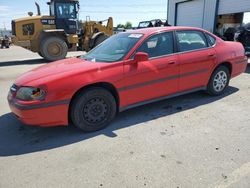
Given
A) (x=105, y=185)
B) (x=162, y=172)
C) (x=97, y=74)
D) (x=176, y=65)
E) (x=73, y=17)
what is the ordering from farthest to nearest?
(x=73, y=17) < (x=176, y=65) < (x=97, y=74) < (x=162, y=172) < (x=105, y=185)

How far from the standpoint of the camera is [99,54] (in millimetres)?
4375

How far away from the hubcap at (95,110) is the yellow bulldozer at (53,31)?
8898 mm

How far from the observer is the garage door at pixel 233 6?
14156 millimetres

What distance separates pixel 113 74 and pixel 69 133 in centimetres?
118

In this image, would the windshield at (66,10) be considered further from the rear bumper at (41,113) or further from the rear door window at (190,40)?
the rear bumper at (41,113)

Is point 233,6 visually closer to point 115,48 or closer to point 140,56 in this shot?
point 115,48

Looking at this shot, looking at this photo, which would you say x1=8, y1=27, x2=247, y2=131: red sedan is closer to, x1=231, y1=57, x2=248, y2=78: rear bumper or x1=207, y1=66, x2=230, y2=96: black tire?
x1=207, y1=66, x2=230, y2=96: black tire

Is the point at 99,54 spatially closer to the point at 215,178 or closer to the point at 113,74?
the point at 113,74

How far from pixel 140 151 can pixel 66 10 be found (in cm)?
1095

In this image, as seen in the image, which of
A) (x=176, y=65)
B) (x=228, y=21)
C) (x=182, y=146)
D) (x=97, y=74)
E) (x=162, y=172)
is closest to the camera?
(x=162, y=172)

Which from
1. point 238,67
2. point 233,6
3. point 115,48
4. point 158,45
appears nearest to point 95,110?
point 115,48

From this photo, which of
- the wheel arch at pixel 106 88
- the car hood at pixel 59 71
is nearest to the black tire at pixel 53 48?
the car hood at pixel 59 71

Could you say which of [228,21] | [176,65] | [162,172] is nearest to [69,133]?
[162,172]

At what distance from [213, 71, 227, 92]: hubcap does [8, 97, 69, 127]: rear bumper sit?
332 centimetres
